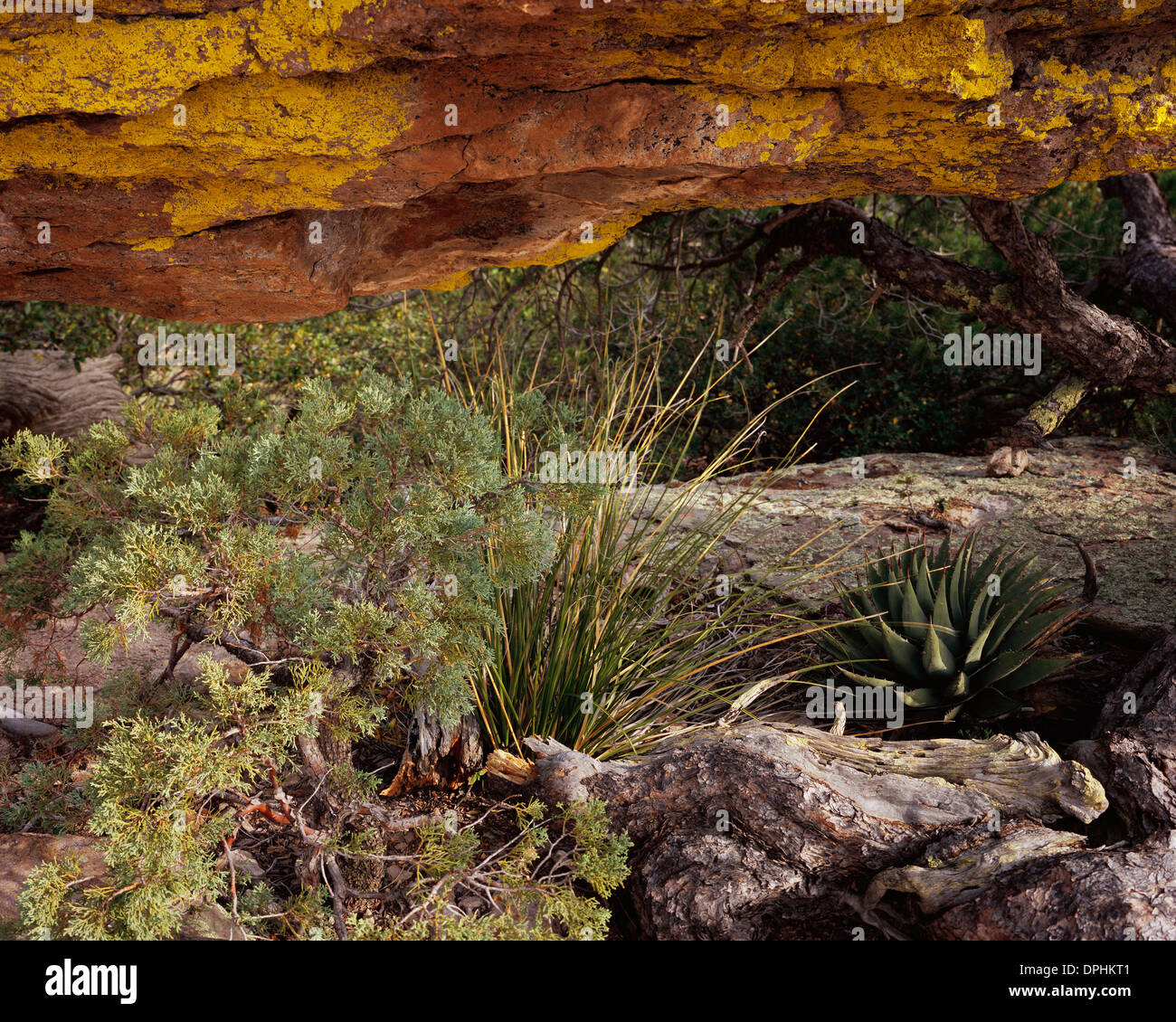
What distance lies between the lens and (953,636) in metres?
3.53

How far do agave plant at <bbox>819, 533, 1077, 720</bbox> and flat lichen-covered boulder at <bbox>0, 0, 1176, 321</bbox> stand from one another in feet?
4.54

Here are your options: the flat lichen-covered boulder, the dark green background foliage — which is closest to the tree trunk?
the dark green background foliage

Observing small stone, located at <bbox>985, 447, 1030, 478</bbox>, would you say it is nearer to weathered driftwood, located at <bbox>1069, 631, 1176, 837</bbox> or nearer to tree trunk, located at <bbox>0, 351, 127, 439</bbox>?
weathered driftwood, located at <bbox>1069, 631, 1176, 837</bbox>

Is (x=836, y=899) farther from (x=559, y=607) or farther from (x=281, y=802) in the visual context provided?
(x=281, y=802)

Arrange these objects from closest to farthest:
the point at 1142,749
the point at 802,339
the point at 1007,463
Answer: the point at 1142,749 < the point at 1007,463 < the point at 802,339

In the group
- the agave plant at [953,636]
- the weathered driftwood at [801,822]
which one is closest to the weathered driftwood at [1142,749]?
the weathered driftwood at [801,822]

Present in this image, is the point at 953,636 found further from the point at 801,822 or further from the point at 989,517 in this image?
the point at 989,517

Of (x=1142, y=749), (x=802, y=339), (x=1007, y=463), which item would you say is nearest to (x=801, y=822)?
(x=1142, y=749)

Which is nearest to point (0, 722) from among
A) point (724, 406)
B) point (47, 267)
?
point (47, 267)

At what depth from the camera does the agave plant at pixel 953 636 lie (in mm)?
3416

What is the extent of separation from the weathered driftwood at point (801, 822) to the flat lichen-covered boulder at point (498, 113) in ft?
5.77

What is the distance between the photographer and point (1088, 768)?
294 cm

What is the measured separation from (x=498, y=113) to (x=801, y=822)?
7.08 feet

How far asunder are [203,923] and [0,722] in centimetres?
173
